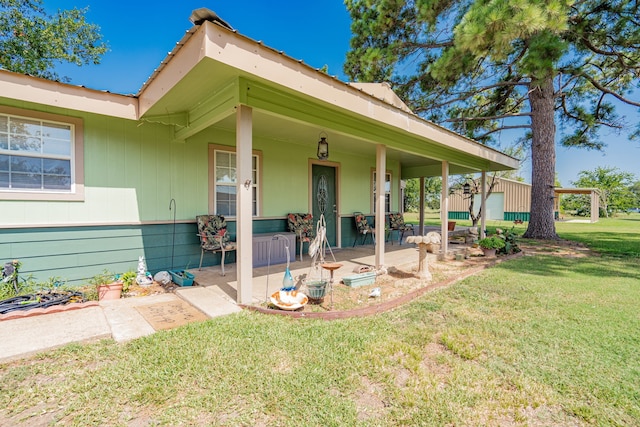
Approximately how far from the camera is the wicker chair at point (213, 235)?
455cm

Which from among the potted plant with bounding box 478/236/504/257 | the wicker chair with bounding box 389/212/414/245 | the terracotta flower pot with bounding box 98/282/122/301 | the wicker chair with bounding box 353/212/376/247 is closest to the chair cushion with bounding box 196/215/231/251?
the terracotta flower pot with bounding box 98/282/122/301

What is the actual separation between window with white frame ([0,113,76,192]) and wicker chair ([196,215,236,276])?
1.76 m

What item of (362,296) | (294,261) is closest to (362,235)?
(294,261)

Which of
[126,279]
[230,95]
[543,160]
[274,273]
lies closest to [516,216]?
[543,160]

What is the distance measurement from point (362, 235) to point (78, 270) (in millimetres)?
5978

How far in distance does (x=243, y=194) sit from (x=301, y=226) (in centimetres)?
299

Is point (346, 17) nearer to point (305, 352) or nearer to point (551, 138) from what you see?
point (551, 138)

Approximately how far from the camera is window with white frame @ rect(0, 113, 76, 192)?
3561 mm

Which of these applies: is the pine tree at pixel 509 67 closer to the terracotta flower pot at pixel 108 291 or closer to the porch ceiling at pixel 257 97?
the porch ceiling at pixel 257 97

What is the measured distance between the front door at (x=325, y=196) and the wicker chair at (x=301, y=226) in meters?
0.55

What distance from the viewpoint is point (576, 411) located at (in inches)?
69.1

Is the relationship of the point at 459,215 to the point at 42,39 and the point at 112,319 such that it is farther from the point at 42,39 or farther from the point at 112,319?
the point at 42,39

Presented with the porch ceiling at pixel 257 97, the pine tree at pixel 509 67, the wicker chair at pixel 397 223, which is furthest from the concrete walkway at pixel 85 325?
the pine tree at pixel 509 67

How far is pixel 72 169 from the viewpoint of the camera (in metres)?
3.89
